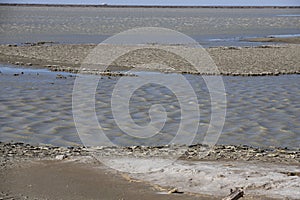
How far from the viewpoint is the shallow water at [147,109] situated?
31.6 feet

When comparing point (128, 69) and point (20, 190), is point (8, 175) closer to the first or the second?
point (20, 190)

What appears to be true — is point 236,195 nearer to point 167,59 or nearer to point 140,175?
point 140,175

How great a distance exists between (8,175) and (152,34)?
27.0m

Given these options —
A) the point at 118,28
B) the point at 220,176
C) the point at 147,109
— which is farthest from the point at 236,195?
the point at 118,28

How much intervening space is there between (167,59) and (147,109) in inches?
342

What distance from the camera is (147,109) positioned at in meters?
11.8

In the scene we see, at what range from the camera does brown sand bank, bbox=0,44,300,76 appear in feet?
58.9

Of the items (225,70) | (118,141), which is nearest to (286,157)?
(118,141)

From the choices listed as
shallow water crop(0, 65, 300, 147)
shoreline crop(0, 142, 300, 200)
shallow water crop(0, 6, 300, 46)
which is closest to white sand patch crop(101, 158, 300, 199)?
shoreline crop(0, 142, 300, 200)

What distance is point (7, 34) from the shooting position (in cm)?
3322

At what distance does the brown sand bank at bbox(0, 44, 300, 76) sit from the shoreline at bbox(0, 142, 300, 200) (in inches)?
348

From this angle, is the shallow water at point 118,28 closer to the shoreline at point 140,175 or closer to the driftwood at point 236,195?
the shoreline at point 140,175

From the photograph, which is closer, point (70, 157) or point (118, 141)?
point (70, 157)

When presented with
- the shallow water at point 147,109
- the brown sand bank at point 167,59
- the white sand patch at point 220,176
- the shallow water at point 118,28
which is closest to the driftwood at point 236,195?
the white sand patch at point 220,176
